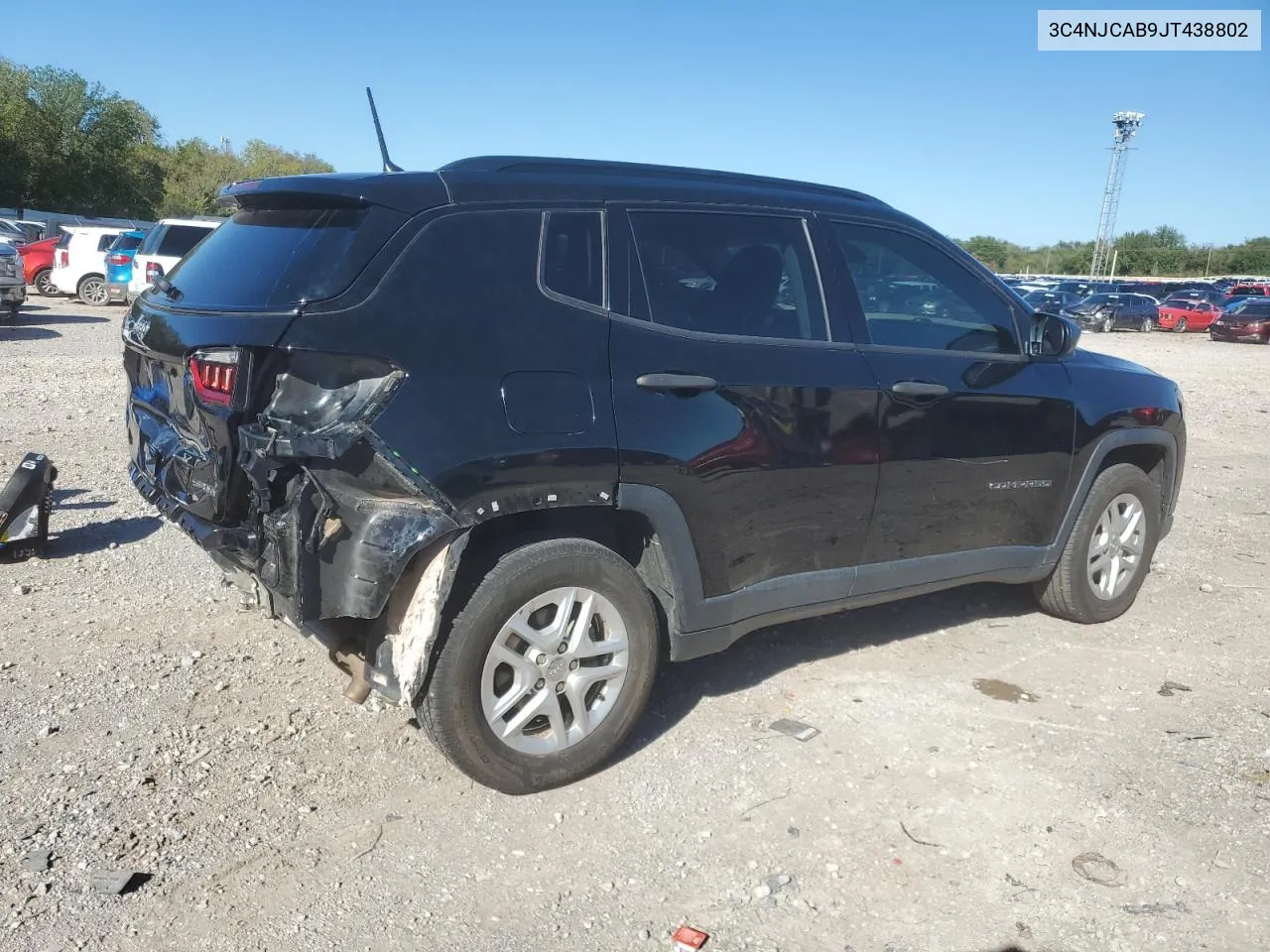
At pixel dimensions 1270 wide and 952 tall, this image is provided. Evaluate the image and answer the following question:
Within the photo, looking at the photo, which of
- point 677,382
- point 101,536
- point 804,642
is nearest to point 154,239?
point 101,536

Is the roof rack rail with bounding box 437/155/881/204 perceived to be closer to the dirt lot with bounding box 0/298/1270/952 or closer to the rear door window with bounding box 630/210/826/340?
the rear door window with bounding box 630/210/826/340

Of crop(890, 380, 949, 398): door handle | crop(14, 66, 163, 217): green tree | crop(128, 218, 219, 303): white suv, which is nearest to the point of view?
crop(890, 380, 949, 398): door handle

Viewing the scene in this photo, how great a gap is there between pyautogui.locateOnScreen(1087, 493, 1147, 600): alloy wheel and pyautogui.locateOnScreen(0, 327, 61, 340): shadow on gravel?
613 inches

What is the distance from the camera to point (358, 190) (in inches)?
129

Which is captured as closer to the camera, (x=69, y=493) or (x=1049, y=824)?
(x=1049, y=824)

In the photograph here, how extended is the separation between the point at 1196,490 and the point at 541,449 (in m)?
7.31

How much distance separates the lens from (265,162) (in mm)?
69625

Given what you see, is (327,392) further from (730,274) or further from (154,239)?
(154,239)

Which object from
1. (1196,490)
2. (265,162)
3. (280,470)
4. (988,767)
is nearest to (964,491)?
(988,767)

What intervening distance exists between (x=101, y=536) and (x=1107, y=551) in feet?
17.8

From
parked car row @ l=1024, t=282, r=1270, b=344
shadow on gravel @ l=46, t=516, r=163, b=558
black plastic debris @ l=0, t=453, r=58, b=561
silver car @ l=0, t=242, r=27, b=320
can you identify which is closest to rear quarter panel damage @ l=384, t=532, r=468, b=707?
black plastic debris @ l=0, t=453, r=58, b=561

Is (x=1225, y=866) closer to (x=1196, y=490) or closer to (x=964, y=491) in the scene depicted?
(x=964, y=491)

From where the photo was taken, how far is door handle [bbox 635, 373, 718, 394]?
11.6ft

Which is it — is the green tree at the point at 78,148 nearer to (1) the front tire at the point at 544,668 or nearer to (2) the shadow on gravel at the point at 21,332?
(2) the shadow on gravel at the point at 21,332
